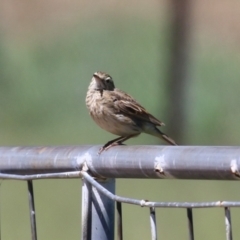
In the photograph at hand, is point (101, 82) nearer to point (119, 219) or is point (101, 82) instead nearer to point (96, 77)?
point (96, 77)

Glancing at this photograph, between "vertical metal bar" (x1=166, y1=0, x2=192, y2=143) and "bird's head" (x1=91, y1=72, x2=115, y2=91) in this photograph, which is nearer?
"bird's head" (x1=91, y1=72, x2=115, y2=91)

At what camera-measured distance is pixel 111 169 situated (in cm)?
190

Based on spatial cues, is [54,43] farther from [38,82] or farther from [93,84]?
[93,84]

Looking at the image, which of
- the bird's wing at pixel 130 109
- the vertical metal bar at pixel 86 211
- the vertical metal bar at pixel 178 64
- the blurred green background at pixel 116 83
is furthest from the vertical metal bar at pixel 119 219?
the vertical metal bar at pixel 178 64

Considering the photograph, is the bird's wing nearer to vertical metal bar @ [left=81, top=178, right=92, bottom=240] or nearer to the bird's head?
the bird's head

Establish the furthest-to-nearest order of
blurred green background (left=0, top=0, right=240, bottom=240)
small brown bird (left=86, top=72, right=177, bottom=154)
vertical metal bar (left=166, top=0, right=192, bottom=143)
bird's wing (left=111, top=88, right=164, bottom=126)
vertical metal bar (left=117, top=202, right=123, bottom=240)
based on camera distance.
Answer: vertical metal bar (left=166, top=0, right=192, bottom=143)
blurred green background (left=0, top=0, right=240, bottom=240)
bird's wing (left=111, top=88, right=164, bottom=126)
small brown bird (left=86, top=72, right=177, bottom=154)
vertical metal bar (left=117, top=202, right=123, bottom=240)

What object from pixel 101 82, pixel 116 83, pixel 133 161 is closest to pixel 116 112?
pixel 101 82

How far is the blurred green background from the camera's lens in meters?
5.57

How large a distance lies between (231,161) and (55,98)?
14.4 ft

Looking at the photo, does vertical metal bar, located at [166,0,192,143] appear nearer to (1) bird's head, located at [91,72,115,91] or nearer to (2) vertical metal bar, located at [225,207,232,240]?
(1) bird's head, located at [91,72,115,91]

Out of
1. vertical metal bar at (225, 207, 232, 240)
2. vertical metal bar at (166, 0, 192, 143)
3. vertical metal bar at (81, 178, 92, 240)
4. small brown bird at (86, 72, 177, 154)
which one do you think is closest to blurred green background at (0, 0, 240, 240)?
vertical metal bar at (166, 0, 192, 143)

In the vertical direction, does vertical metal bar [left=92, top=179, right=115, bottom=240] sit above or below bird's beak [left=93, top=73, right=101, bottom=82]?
below

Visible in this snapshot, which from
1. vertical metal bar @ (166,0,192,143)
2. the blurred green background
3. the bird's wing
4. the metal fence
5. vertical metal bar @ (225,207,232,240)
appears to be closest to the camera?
vertical metal bar @ (225,207,232,240)

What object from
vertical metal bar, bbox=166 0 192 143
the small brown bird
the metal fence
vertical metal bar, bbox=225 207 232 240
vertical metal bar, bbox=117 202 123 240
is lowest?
vertical metal bar, bbox=225 207 232 240
